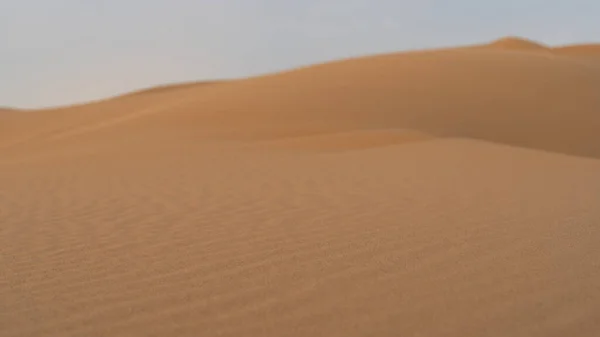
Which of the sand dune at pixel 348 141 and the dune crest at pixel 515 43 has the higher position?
the dune crest at pixel 515 43

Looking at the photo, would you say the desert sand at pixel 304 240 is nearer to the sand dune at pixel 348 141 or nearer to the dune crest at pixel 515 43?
the sand dune at pixel 348 141

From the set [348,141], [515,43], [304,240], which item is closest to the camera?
[304,240]

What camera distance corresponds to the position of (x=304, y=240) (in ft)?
14.1

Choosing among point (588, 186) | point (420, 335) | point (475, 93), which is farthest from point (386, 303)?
point (475, 93)

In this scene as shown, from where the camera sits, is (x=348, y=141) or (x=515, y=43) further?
(x=515, y=43)

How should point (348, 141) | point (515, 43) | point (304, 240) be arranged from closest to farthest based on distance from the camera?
1. point (304, 240)
2. point (348, 141)
3. point (515, 43)

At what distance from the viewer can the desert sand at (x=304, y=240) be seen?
9.77ft

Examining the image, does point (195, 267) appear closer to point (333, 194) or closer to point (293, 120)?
point (333, 194)

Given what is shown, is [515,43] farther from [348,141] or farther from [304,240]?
[304,240]

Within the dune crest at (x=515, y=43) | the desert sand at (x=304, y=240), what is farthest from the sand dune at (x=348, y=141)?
the dune crest at (x=515, y=43)

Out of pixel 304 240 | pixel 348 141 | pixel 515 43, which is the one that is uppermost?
pixel 515 43

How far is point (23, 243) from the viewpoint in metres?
4.71

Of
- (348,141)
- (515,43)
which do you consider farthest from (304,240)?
(515,43)

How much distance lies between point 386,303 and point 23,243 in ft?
9.11
